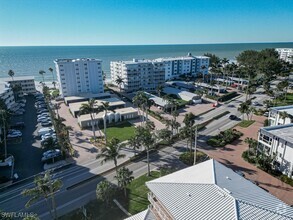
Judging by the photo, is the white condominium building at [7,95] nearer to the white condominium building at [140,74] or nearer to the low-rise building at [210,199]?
the white condominium building at [140,74]

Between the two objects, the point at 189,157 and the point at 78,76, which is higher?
the point at 78,76

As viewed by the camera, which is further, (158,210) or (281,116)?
(281,116)

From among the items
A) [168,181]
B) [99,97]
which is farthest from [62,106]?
[168,181]

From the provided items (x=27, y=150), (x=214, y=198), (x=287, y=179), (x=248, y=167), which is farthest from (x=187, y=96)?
(x=214, y=198)

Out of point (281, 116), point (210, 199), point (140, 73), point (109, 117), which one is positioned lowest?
point (109, 117)

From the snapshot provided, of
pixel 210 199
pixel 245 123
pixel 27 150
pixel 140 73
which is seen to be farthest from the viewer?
pixel 140 73

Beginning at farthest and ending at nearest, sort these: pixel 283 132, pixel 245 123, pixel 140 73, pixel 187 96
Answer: pixel 140 73, pixel 187 96, pixel 245 123, pixel 283 132

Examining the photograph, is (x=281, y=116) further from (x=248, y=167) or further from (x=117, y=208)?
(x=117, y=208)

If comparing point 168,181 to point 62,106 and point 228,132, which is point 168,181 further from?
point 62,106
